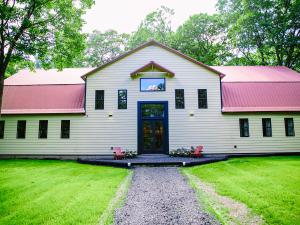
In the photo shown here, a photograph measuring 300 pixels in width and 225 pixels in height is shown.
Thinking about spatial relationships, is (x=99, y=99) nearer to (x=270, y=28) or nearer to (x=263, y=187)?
(x=263, y=187)

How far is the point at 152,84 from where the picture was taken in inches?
700

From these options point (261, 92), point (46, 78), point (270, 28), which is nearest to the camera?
point (261, 92)

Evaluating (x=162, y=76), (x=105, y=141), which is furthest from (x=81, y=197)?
(x=162, y=76)

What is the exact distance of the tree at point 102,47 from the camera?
38844 mm

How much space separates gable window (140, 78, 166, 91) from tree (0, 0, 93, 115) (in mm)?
4975

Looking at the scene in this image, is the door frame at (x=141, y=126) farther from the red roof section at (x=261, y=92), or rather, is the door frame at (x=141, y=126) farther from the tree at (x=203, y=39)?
the tree at (x=203, y=39)

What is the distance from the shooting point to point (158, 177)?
10625 millimetres

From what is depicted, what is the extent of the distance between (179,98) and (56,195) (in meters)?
11.8

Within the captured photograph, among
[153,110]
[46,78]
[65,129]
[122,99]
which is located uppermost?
[46,78]

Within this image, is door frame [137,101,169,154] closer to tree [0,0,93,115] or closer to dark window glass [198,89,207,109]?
dark window glass [198,89,207,109]

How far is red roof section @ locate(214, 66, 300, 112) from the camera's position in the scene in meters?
17.4

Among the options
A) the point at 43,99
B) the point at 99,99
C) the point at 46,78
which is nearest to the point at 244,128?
the point at 99,99

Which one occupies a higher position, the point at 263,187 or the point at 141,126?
the point at 141,126

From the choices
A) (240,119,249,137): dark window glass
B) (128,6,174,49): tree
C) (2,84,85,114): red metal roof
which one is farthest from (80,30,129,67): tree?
(240,119,249,137): dark window glass
